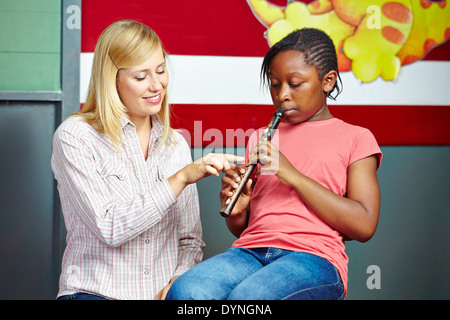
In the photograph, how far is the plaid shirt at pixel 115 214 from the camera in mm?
1209

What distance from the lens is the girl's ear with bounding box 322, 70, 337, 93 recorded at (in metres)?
1.31

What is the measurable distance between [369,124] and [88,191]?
1122 millimetres

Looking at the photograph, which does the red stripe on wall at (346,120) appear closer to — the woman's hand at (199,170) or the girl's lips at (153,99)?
the girl's lips at (153,99)

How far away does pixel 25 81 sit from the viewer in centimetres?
176

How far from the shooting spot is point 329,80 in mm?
1320

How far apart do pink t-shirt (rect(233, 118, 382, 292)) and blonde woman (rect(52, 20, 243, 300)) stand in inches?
5.6

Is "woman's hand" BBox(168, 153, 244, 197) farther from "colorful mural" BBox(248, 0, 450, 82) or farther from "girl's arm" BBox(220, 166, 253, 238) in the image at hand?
"colorful mural" BBox(248, 0, 450, 82)

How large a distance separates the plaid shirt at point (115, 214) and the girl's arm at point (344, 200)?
28 centimetres

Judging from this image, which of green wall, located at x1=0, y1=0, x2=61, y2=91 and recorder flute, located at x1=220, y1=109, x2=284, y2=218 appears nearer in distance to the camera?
recorder flute, located at x1=220, y1=109, x2=284, y2=218

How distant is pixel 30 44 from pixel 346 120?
1148mm

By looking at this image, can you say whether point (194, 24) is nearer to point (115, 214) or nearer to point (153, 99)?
point (153, 99)

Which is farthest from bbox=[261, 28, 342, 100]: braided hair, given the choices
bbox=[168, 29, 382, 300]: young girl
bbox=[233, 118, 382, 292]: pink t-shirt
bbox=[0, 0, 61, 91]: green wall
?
bbox=[0, 0, 61, 91]: green wall

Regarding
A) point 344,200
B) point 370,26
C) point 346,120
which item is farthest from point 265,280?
point 370,26
